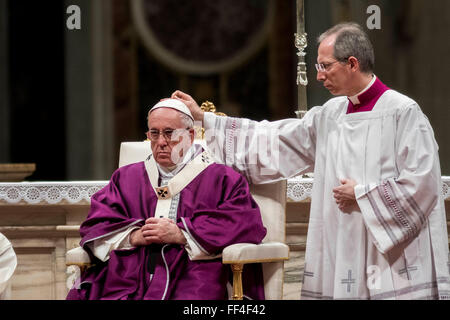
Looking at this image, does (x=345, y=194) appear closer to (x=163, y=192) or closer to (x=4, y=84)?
(x=163, y=192)

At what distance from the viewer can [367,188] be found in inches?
155

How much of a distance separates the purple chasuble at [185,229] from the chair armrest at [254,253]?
0.07 m

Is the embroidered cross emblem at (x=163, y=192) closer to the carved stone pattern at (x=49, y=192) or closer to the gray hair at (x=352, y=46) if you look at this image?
the carved stone pattern at (x=49, y=192)

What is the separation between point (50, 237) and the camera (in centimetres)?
539

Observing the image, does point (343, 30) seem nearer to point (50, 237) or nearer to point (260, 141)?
point (260, 141)

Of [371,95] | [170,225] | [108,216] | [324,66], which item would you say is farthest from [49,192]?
[371,95]

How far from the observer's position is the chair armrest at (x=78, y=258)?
4.15 metres

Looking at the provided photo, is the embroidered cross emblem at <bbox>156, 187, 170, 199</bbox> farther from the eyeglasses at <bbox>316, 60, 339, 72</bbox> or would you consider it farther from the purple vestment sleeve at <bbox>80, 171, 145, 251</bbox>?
the eyeglasses at <bbox>316, 60, 339, 72</bbox>

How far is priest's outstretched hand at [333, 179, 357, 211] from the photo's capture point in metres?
3.98

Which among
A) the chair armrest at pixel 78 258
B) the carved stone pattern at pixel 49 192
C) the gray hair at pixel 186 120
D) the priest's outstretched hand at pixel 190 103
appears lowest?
the chair armrest at pixel 78 258

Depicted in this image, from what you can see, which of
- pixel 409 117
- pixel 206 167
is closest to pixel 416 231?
pixel 409 117

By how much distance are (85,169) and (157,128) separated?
3287mm

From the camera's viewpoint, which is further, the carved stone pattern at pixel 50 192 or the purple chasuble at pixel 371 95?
the carved stone pattern at pixel 50 192

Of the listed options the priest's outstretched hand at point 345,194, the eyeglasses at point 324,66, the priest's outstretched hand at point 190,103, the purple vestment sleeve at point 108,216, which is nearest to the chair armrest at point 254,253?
the priest's outstretched hand at point 345,194
